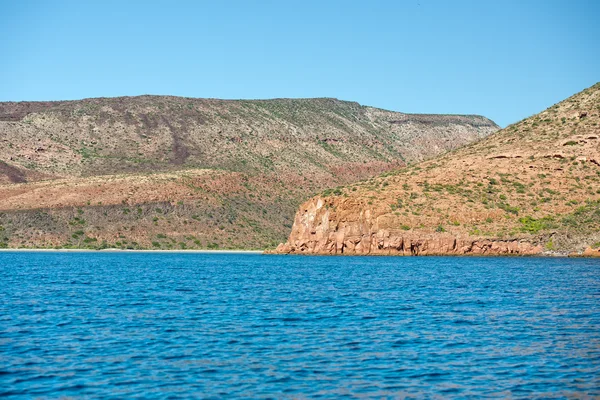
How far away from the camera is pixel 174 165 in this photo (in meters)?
144

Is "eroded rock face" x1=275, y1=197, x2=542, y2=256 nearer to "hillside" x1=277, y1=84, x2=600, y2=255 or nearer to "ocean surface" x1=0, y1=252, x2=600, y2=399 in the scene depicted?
"hillside" x1=277, y1=84, x2=600, y2=255

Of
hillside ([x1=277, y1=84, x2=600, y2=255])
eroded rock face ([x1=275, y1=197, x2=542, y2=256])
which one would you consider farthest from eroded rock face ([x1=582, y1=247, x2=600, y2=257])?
eroded rock face ([x1=275, y1=197, x2=542, y2=256])

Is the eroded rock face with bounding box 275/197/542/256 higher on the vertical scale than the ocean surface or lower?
higher

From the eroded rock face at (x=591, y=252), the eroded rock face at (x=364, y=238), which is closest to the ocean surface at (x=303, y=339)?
the eroded rock face at (x=591, y=252)

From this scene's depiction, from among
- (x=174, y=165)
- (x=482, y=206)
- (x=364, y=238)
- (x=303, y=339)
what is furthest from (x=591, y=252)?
(x=174, y=165)

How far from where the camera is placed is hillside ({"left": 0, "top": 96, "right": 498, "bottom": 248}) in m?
112

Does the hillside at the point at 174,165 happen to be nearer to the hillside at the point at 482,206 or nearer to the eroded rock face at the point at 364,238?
the eroded rock face at the point at 364,238

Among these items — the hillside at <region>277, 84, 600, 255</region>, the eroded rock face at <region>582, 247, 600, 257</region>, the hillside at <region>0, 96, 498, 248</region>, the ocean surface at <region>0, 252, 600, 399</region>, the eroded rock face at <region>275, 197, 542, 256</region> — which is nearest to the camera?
the ocean surface at <region>0, 252, 600, 399</region>

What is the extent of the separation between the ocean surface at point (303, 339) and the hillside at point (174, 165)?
6575 cm

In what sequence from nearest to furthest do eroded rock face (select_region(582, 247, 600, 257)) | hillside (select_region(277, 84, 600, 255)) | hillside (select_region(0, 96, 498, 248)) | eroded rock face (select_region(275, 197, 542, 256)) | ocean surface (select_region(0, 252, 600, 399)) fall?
ocean surface (select_region(0, 252, 600, 399)) < eroded rock face (select_region(582, 247, 600, 257)) < hillside (select_region(277, 84, 600, 255)) < eroded rock face (select_region(275, 197, 542, 256)) < hillside (select_region(0, 96, 498, 248))

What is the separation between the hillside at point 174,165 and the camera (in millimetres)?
112188

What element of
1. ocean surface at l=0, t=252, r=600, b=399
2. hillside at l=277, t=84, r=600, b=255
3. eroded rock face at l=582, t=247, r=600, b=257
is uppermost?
hillside at l=277, t=84, r=600, b=255

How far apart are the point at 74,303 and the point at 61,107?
140923mm

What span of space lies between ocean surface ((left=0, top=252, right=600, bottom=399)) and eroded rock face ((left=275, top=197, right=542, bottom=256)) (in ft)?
93.9
